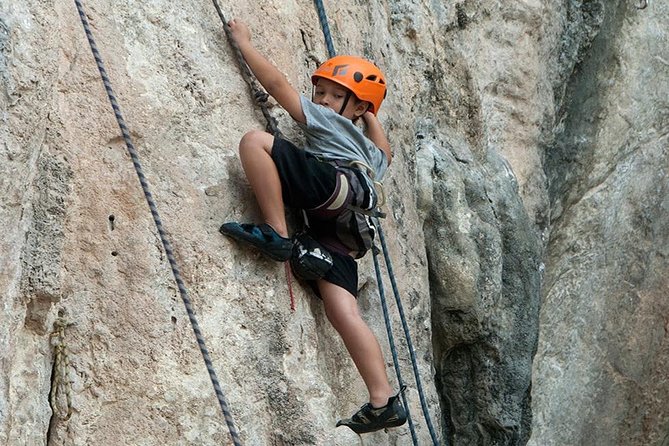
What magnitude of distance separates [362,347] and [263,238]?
64 cm

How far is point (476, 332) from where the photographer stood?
311 inches

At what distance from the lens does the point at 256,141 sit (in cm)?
537

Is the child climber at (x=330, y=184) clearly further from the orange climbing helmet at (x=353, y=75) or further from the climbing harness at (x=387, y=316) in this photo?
the climbing harness at (x=387, y=316)

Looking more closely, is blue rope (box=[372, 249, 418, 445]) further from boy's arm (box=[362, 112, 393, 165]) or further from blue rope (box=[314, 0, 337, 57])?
blue rope (box=[314, 0, 337, 57])

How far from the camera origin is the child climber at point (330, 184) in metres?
5.38

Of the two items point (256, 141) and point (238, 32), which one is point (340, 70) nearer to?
point (238, 32)

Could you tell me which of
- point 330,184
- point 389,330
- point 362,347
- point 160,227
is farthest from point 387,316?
point 160,227

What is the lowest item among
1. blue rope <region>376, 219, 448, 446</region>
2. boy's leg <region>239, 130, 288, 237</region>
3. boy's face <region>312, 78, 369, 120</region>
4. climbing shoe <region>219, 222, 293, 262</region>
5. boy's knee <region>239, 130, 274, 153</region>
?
blue rope <region>376, 219, 448, 446</region>

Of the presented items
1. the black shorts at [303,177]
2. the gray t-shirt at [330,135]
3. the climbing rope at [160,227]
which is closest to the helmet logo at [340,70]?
the gray t-shirt at [330,135]

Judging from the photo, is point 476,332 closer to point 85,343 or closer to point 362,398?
point 362,398

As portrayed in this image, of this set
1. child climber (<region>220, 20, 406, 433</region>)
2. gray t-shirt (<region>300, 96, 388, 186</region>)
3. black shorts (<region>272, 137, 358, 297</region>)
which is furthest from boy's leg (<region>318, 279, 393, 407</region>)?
gray t-shirt (<region>300, 96, 388, 186</region>)

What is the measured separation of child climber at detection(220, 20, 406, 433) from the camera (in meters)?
5.38

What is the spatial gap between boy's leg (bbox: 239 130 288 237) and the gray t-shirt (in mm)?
287

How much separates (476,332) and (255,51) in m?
2.89
